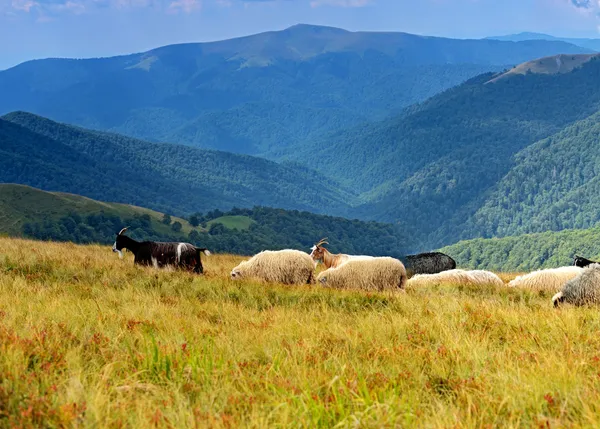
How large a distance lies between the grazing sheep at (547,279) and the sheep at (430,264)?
699 cm

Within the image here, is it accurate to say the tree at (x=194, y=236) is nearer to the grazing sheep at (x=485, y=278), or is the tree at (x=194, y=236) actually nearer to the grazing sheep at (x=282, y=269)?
the grazing sheep at (x=485, y=278)

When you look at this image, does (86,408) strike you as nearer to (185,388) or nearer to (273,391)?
(185,388)

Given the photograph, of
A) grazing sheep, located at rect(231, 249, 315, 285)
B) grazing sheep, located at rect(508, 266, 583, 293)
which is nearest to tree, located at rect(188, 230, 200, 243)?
grazing sheep, located at rect(231, 249, 315, 285)

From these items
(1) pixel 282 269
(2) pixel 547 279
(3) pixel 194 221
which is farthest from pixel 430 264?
(3) pixel 194 221

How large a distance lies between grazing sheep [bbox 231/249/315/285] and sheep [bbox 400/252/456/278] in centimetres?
937

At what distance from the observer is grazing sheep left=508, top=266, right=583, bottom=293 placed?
15.8m

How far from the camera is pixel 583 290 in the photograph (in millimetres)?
11062

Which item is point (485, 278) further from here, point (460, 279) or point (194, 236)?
point (194, 236)

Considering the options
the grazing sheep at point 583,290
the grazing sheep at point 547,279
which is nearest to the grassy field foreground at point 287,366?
the grazing sheep at point 583,290

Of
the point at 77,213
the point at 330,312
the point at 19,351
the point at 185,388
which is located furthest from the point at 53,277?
the point at 77,213

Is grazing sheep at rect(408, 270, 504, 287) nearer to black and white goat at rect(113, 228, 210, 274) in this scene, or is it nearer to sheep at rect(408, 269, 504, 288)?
sheep at rect(408, 269, 504, 288)

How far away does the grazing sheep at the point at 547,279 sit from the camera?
1584 cm

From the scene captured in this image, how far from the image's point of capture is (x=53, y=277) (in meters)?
11.8

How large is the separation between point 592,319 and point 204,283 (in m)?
7.44
